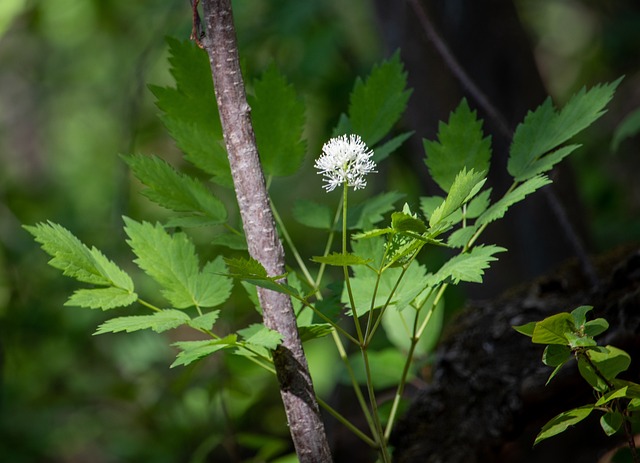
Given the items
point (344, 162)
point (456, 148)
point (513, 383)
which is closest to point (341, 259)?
point (344, 162)

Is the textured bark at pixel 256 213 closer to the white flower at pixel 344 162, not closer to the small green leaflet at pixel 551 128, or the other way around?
the white flower at pixel 344 162

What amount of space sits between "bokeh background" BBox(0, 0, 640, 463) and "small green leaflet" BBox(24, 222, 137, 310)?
0.26 metres

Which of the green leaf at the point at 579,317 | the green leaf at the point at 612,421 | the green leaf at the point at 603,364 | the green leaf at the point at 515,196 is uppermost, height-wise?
the green leaf at the point at 515,196

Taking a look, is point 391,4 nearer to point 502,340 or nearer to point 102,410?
point 502,340

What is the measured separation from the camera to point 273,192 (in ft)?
11.3

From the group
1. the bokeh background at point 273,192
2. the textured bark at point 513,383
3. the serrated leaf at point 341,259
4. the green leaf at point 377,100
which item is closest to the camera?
the serrated leaf at point 341,259

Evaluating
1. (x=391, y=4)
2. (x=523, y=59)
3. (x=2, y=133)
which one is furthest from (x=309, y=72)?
(x=2, y=133)

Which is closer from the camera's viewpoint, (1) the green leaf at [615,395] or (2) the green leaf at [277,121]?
(1) the green leaf at [615,395]

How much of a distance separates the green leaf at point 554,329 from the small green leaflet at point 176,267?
394 mm

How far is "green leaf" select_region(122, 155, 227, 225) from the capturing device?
2.96ft

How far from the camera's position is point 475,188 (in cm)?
75

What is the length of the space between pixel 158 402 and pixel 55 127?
185 inches

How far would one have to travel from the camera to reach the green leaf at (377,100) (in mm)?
1013

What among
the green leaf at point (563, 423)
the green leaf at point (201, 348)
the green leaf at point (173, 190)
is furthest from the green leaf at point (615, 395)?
the green leaf at point (173, 190)
